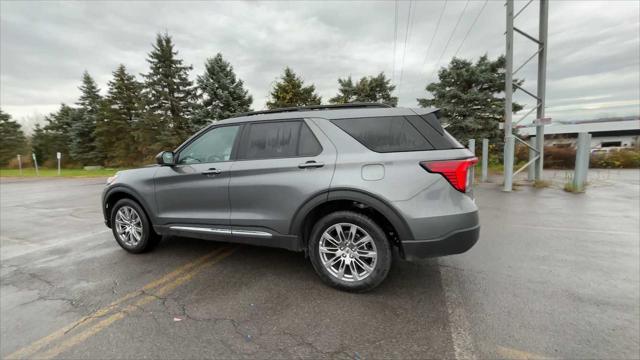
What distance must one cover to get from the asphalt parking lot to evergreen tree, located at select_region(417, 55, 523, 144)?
490 inches

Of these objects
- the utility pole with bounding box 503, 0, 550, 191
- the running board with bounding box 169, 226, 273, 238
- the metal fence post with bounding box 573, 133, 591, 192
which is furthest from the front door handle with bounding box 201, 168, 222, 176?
the metal fence post with bounding box 573, 133, 591, 192

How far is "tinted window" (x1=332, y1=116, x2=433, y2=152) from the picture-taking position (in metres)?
2.74

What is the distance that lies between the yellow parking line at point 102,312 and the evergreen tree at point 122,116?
90.7 ft

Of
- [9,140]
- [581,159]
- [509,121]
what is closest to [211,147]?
[509,121]

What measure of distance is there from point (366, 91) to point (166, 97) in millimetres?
17107

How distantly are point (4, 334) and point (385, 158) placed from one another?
12.0 ft

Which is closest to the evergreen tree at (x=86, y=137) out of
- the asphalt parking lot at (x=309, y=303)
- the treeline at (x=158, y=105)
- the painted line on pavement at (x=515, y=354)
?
the treeline at (x=158, y=105)

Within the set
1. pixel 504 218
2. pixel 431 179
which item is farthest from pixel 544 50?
pixel 431 179

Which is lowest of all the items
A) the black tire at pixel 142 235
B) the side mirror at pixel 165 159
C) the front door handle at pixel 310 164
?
the black tire at pixel 142 235

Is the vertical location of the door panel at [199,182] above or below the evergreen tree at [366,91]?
below

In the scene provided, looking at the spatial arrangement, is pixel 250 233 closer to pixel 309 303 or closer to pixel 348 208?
pixel 309 303

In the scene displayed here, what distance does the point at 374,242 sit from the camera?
2779 mm

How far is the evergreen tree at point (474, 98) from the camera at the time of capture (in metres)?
15.8

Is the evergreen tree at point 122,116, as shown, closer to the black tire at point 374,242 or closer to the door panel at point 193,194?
the door panel at point 193,194
